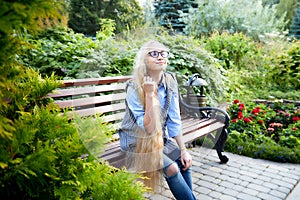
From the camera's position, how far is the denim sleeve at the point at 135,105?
194cm

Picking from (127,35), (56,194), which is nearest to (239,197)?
(127,35)

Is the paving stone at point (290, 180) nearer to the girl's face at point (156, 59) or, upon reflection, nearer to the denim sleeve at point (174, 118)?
the denim sleeve at point (174, 118)

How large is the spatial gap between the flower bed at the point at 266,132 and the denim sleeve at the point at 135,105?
2728mm

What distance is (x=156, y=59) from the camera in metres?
1.84

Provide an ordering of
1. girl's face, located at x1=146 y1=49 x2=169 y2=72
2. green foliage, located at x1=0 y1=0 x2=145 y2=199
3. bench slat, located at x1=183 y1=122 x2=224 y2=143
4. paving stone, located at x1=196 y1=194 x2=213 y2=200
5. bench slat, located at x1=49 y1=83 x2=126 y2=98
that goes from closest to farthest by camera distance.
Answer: green foliage, located at x1=0 y1=0 x2=145 y2=199
girl's face, located at x1=146 y1=49 x2=169 y2=72
bench slat, located at x1=49 y1=83 x2=126 y2=98
bench slat, located at x1=183 y1=122 x2=224 y2=143
paving stone, located at x1=196 y1=194 x2=213 y2=200

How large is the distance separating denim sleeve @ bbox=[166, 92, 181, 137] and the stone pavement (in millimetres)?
962

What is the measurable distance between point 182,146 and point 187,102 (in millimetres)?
433

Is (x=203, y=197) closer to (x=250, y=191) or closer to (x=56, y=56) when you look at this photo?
(x=250, y=191)

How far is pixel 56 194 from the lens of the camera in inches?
51.7

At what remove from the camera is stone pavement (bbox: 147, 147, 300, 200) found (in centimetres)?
307

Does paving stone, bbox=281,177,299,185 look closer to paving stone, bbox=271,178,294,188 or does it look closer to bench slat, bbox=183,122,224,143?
paving stone, bbox=271,178,294,188

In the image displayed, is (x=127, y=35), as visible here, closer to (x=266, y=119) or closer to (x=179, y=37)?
(x=179, y=37)

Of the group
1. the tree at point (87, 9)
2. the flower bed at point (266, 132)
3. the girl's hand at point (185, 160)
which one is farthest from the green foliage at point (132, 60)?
the tree at point (87, 9)

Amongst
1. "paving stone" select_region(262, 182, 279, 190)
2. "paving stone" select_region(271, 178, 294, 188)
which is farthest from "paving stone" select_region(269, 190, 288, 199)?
"paving stone" select_region(271, 178, 294, 188)
